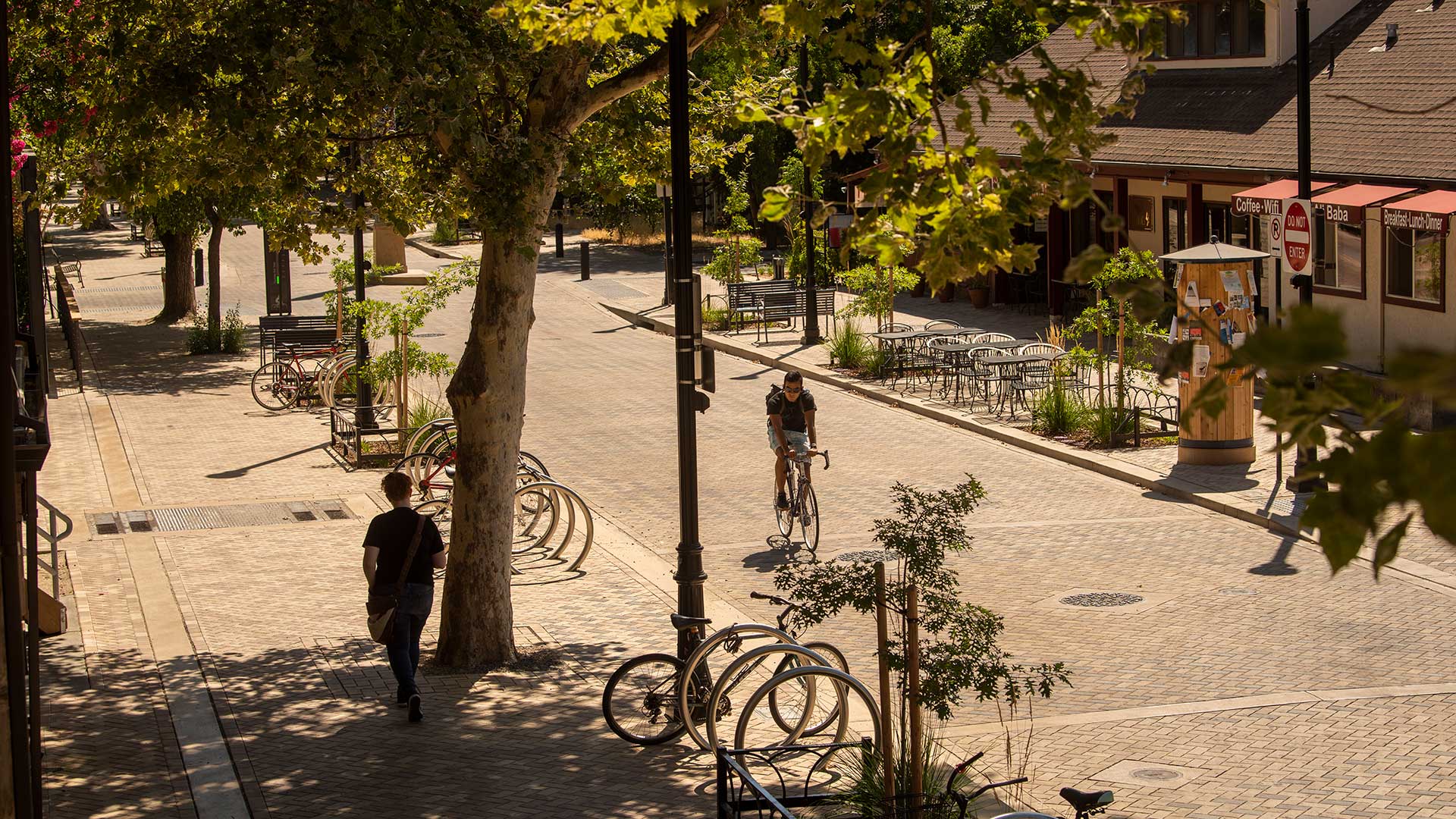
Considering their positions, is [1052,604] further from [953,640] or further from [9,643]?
[9,643]

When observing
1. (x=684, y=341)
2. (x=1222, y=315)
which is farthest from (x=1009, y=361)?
(x=684, y=341)

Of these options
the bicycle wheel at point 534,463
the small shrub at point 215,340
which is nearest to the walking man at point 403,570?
the bicycle wheel at point 534,463

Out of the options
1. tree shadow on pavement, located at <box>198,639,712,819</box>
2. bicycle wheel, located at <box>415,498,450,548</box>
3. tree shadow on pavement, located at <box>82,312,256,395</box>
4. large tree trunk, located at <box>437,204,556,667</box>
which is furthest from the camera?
tree shadow on pavement, located at <box>82,312,256,395</box>

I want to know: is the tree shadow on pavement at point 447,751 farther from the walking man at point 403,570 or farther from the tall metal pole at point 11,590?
the tall metal pole at point 11,590

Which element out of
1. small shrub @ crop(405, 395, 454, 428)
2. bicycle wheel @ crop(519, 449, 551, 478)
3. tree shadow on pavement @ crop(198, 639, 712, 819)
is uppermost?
small shrub @ crop(405, 395, 454, 428)

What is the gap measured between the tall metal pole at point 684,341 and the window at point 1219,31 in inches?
760

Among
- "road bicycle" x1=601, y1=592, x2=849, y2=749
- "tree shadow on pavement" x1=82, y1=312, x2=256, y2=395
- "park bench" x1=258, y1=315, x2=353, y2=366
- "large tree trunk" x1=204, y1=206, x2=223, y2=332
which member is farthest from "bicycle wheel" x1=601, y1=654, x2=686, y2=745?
"large tree trunk" x1=204, y1=206, x2=223, y2=332

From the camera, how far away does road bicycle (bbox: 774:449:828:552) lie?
15328mm

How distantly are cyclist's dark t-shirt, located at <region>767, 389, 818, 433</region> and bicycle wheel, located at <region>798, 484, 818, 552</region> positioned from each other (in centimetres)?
76

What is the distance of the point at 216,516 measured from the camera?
17.5 meters

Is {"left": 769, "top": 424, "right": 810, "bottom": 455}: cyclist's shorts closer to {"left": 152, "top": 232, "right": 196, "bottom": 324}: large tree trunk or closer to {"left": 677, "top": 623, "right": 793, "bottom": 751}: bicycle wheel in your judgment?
{"left": 677, "top": 623, "right": 793, "bottom": 751}: bicycle wheel

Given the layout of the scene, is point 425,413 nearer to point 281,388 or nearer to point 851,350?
point 281,388

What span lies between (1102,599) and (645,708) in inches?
191

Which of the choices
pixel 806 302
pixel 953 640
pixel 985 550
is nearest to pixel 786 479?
pixel 985 550
